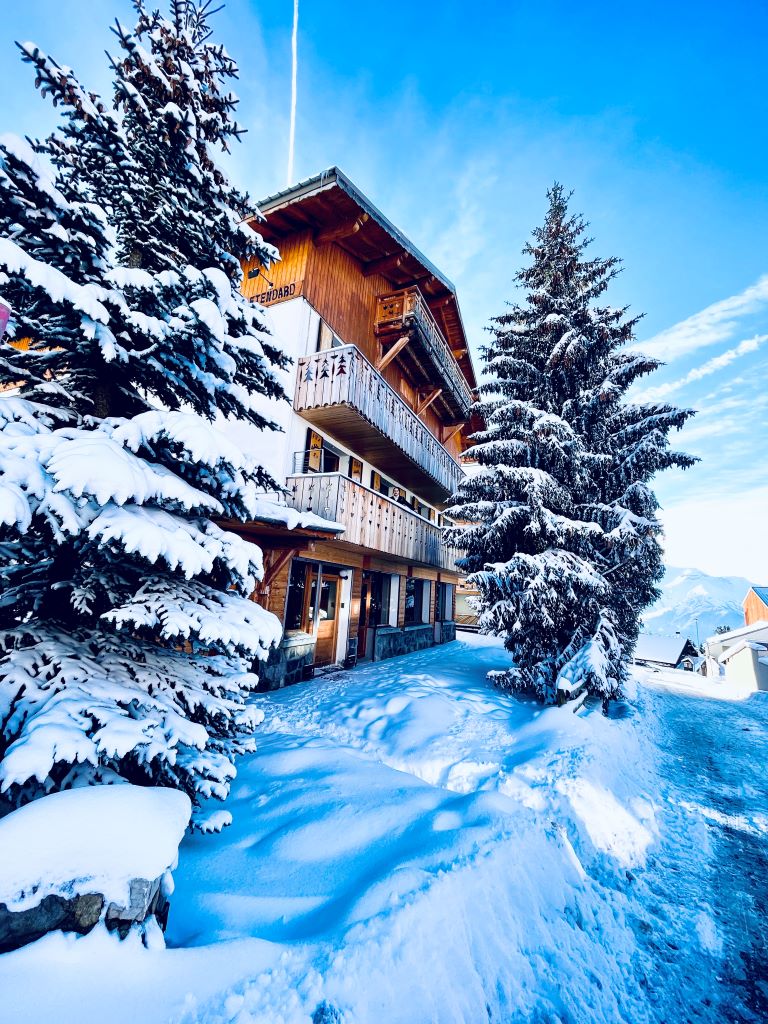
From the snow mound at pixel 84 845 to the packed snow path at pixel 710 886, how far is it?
11.3ft

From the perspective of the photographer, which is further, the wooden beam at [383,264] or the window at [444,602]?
the window at [444,602]

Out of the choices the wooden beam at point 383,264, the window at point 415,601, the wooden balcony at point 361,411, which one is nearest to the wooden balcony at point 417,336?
the wooden beam at point 383,264

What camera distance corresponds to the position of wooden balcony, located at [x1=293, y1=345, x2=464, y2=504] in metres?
9.68

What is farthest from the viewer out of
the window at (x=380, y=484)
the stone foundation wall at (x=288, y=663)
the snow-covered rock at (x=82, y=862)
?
the window at (x=380, y=484)

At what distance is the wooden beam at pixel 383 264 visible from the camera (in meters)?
13.4

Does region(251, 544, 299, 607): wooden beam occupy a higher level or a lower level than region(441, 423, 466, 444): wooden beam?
lower

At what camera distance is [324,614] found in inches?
454

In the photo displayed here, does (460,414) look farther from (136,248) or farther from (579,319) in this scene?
(136,248)

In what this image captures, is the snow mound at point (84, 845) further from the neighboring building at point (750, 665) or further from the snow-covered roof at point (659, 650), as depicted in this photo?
the snow-covered roof at point (659, 650)

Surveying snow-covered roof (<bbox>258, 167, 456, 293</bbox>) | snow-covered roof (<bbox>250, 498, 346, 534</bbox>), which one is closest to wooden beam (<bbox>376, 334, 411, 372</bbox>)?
snow-covered roof (<bbox>258, 167, 456, 293</bbox>)

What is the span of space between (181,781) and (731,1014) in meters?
4.09

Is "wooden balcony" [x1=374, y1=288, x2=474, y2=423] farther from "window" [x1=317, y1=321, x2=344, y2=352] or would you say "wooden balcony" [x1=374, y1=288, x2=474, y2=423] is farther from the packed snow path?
the packed snow path

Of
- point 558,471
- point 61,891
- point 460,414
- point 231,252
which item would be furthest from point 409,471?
point 61,891

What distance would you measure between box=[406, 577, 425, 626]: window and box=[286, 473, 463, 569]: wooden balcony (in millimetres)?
3825
